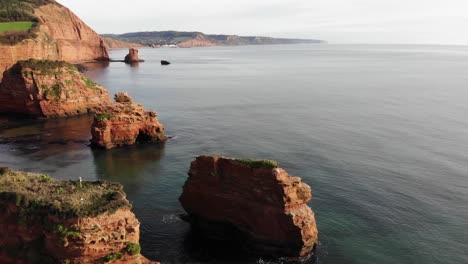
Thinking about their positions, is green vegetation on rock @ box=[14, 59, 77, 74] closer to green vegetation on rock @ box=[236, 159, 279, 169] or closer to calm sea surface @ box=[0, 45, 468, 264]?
calm sea surface @ box=[0, 45, 468, 264]

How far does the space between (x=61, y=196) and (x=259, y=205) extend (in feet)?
55.7

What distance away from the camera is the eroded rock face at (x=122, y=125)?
6669cm

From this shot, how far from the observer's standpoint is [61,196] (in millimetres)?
28266

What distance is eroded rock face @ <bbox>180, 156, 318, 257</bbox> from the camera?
35156mm

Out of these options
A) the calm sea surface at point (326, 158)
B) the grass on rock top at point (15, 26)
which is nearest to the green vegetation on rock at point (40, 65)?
the calm sea surface at point (326, 158)

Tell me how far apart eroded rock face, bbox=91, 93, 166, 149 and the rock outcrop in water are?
37449 millimetres

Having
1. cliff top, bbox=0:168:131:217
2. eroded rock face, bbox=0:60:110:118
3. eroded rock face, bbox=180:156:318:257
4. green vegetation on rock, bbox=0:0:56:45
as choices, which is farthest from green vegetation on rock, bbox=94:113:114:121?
green vegetation on rock, bbox=0:0:56:45

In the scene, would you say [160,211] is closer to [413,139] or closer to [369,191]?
[369,191]

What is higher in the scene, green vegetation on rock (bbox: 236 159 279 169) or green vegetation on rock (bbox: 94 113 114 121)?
green vegetation on rock (bbox: 236 159 279 169)

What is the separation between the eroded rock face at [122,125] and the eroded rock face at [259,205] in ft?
105

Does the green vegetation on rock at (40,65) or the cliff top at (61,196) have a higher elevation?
the green vegetation on rock at (40,65)

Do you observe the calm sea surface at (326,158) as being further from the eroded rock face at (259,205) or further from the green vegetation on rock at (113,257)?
the green vegetation on rock at (113,257)

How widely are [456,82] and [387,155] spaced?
107 metres

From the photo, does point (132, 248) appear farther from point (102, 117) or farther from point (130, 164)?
point (102, 117)
